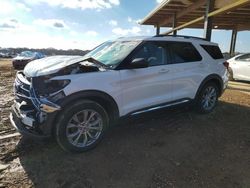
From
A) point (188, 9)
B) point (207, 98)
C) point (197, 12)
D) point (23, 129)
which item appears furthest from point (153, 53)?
point (197, 12)

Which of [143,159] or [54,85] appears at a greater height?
[54,85]

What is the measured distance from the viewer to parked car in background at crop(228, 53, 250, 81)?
1109 cm

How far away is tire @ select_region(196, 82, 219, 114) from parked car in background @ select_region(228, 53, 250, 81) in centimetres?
595

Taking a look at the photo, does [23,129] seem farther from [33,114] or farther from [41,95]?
[41,95]

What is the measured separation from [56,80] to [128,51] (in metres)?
1.44

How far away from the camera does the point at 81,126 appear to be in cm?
379

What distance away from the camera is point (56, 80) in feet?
11.5

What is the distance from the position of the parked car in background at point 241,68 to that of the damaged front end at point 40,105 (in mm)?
9834

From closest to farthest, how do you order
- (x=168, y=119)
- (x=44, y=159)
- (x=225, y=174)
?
(x=225, y=174) < (x=44, y=159) < (x=168, y=119)

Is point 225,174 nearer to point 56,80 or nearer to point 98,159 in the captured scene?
point 98,159

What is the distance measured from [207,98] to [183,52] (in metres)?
1.38

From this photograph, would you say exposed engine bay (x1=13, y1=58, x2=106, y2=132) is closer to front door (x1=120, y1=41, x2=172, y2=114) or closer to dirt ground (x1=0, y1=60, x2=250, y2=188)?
dirt ground (x1=0, y1=60, x2=250, y2=188)

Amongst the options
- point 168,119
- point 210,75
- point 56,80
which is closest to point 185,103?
point 168,119

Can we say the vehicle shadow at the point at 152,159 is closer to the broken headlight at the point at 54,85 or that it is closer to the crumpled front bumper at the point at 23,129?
the crumpled front bumper at the point at 23,129
